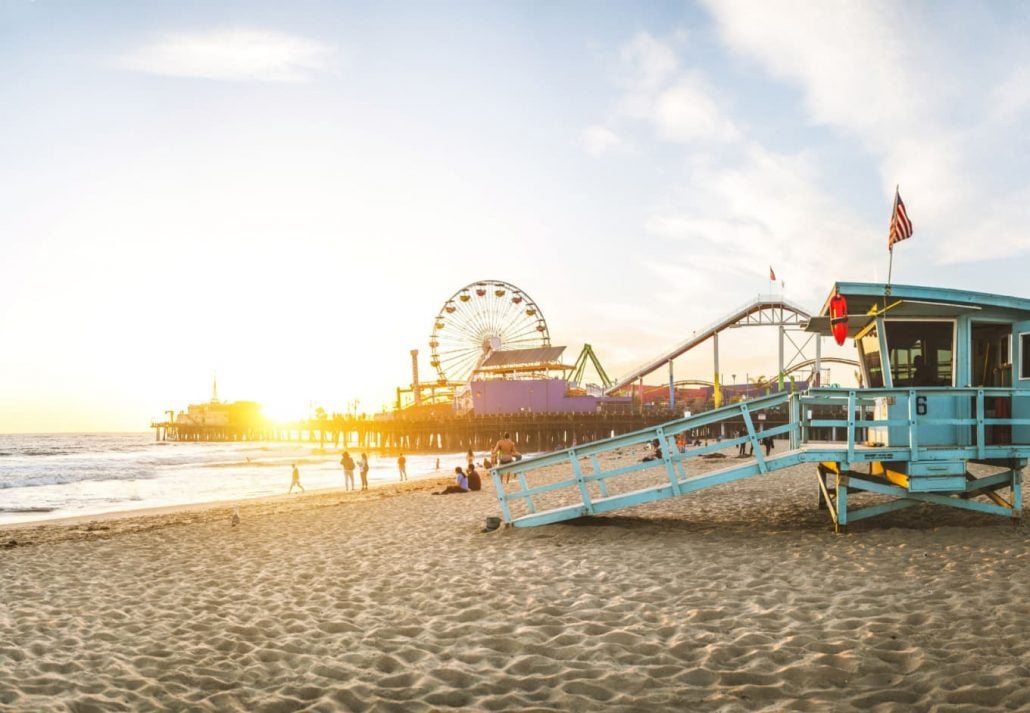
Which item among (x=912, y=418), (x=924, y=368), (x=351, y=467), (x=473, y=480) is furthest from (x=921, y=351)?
(x=351, y=467)

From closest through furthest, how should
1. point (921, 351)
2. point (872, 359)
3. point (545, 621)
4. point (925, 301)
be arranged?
point (545, 621), point (925, 301), point (921, 351), point (872, 359)

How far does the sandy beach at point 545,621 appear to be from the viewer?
449cm

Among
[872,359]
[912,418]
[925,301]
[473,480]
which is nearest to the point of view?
[912,418]

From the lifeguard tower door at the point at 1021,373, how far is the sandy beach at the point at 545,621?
1.29 m

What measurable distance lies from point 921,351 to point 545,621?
24.5 feet

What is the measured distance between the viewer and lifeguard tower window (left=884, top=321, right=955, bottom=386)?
9898mm

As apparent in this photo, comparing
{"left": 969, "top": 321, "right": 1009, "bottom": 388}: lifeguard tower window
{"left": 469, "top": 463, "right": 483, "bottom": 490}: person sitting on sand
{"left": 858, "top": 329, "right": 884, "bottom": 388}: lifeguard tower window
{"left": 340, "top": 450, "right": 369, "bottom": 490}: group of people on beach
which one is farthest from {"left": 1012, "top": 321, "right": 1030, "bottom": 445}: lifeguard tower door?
{"left": 340, "top": 450, "right": 369, "bottom": 490}: group of people on beach

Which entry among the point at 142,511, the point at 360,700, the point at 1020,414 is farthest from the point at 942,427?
the point at 142,511

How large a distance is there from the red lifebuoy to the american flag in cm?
150

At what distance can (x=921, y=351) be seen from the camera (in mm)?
10055

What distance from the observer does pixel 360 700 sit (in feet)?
14.8

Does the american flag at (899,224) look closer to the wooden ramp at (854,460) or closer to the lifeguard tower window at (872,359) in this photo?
the lifeguard tower window at (872,359)

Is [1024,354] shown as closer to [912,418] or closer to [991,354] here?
[991,354]

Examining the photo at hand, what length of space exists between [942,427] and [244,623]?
910cm
